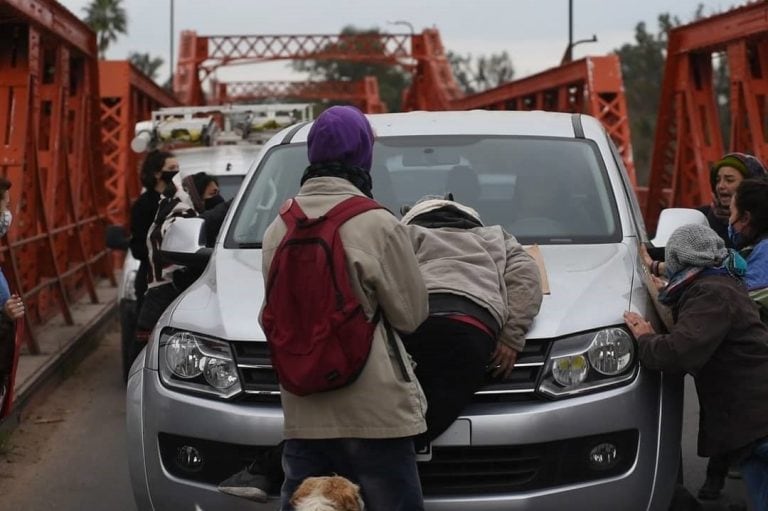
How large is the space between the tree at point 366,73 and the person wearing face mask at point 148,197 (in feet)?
321

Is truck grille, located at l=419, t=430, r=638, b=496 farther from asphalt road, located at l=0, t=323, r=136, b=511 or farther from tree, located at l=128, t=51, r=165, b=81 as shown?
tree, located at l=128, t=51, r=165, b=81

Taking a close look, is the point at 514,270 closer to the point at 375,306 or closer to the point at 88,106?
the point at 375,306

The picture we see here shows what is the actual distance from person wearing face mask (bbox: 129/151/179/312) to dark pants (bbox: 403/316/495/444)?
5245mm

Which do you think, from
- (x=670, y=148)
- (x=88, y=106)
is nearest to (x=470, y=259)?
(x=88, y=106)

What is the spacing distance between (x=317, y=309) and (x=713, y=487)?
327 centimetres

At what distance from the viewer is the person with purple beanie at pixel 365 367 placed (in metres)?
4.27

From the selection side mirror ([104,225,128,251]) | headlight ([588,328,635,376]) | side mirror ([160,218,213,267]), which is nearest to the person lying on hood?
headlight ([588,328,635,376])

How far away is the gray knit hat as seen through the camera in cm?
523

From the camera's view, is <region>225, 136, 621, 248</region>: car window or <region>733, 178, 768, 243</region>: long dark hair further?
<region>225, 136, 621, 248</region>: car window

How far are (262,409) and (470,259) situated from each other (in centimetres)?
87

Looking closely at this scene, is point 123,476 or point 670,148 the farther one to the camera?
point 670,148

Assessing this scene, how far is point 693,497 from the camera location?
6637 mm

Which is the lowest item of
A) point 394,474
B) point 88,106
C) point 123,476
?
point 123,476

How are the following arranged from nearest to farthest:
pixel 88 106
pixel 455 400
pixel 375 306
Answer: pixel 375 306, pixel 455 400, pixel 88 106
